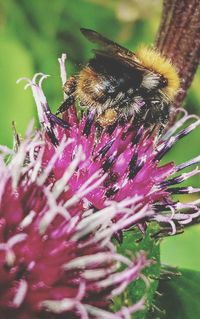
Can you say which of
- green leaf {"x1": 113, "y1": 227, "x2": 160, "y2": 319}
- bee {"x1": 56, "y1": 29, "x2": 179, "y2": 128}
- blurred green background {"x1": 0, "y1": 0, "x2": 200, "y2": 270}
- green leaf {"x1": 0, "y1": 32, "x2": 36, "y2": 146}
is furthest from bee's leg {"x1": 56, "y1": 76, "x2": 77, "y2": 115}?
blurred green background {"x1": 0, "y1": 0, "x2": 200, "y2": 270}

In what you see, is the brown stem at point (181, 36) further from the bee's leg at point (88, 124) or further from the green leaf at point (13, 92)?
the green leaf at point (13, 92)

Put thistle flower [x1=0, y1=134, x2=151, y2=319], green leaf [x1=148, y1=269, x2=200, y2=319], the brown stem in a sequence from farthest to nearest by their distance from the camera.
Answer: the brown stem < green leaf [x1=148, y1=269, x2=200, y2=319] < thistle flower [x1=0, y1=134, x2=151, y2=319]

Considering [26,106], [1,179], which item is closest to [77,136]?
[1,179]

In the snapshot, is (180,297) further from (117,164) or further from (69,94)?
(69,94)

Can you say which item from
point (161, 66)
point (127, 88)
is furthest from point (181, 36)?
point (127, 88)

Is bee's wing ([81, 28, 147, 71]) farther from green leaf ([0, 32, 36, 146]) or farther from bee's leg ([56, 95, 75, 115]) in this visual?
green leaf ([0, 32, 36, 146])

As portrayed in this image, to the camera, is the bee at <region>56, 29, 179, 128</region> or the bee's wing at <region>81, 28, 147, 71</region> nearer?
the bee's wing at <region>81, 28, 147, 71</region>

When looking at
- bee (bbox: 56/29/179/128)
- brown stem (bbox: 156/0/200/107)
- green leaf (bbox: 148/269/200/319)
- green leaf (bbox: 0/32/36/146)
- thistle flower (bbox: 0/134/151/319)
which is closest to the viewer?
thistle flower (bbox: 0/134/151/319)

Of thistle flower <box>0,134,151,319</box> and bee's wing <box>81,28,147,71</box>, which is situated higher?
bee's wing <box>81,28,147,71</box>
